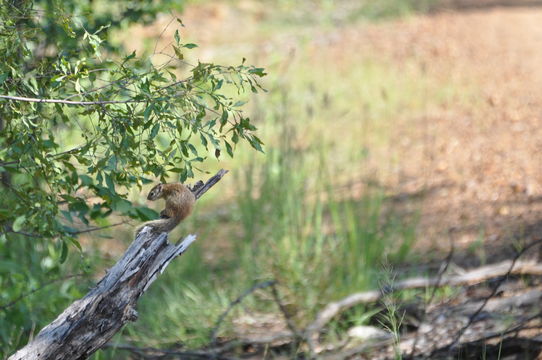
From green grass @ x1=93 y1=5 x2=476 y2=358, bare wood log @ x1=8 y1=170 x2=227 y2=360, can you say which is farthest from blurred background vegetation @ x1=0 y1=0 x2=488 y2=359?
bare wood log @ x1=8 y1=170 x2=227 y2=360

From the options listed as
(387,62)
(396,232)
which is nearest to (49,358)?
(396,232)

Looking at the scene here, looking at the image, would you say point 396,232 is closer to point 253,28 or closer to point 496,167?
point 496,167

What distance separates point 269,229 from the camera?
520 centimetres

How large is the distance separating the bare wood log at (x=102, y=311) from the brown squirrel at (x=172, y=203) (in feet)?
0.23

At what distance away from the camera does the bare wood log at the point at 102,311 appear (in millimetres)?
2703

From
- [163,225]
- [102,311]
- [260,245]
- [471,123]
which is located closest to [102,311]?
[102,311]

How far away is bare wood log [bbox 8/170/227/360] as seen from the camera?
2.70 metres

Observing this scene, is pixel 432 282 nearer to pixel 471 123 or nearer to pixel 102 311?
pixel 102 311

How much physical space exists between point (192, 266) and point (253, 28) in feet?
27.3

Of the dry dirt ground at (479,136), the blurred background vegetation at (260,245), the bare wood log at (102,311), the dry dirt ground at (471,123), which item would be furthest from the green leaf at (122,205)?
the dry dirt ground at (479,136)

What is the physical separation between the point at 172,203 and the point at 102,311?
1.40 ft

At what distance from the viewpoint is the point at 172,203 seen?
2.83 metres

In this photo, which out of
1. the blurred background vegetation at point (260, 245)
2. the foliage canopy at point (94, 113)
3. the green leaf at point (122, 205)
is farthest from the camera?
the blurred background vegetation at point (260, 245)

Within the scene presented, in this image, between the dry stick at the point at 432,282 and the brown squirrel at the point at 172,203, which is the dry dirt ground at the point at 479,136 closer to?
the dry stick at the point at 432,282
